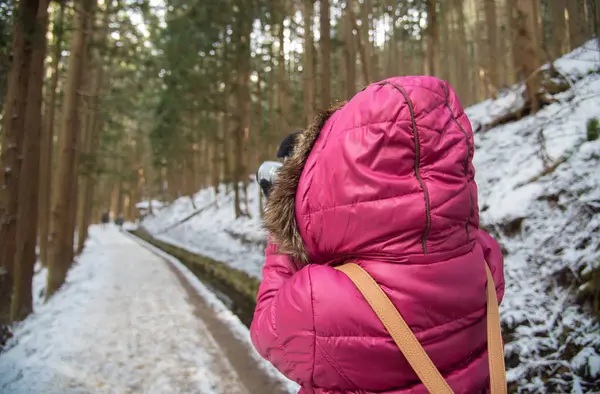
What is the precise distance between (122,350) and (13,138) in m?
3.33

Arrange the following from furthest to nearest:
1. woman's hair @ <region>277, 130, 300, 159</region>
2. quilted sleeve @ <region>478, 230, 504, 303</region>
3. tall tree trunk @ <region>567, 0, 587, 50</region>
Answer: tall tree trunk @ <region>567, 0, 587, 50</region> < woman's hair @ <region>277, 130, 300, 159</region> < quilted sleeve @ <region>478, 230, 504, 303</region>

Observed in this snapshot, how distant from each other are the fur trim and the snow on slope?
1.39 meters

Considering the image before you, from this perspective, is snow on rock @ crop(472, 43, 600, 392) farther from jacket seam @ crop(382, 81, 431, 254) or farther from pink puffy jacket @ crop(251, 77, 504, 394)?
jacket seam @ crop(382, 81, 431, 254)

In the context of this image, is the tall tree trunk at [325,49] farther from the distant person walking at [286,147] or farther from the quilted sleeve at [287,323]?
the quilted sleeve at [287,323]

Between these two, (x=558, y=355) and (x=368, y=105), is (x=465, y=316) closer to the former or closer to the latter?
(x=368, y=105)

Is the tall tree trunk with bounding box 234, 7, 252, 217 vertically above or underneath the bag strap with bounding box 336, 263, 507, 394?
above

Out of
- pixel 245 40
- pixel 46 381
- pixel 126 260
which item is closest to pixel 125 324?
pixel 46 381

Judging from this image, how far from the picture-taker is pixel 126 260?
1260cm

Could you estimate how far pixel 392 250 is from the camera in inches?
41.0

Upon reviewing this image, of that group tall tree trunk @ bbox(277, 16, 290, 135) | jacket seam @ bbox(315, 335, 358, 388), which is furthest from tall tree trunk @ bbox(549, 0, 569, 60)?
jacket seam @ bbox(315, 335, 358, 388)

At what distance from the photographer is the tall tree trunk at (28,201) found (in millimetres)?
5723

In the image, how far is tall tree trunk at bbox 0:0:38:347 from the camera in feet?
16.7

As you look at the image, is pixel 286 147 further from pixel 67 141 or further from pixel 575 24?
pixel 575 24

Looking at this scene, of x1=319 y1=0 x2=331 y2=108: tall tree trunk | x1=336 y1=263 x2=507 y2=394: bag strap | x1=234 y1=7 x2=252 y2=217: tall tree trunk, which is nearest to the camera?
x1=336 y1=263 x2=507 y2=394: bag strap
